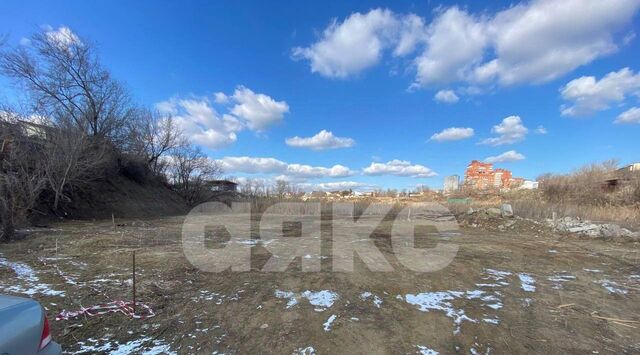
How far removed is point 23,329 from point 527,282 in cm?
723

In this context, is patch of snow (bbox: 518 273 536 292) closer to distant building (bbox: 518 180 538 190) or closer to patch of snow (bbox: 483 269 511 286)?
patch of snow (bbox: 483 269 511 286)

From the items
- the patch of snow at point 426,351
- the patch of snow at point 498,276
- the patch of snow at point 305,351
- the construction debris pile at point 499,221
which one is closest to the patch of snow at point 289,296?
the patch of snow at point 305,351

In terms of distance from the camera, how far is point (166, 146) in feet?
105

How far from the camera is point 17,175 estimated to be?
13133 millimetres

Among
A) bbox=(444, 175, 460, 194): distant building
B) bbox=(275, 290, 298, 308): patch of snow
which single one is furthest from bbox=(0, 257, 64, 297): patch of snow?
bbox=(444, 175, 460, 194): distant building

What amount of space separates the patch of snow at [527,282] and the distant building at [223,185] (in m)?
35.8

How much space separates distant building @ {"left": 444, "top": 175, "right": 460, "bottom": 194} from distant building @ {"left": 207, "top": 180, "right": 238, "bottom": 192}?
28.8 meters

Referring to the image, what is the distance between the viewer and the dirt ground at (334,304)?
11.9 feet

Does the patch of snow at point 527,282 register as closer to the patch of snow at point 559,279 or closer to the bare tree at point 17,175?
the patch of snow at point 559,279

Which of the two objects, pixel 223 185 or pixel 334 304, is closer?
pixel 334 304

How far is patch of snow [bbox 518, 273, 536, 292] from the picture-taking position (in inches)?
228

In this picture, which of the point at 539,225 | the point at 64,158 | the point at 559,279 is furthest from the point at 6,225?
the point at 539,225

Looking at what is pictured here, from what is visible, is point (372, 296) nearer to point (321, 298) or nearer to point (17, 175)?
point (321, 298)

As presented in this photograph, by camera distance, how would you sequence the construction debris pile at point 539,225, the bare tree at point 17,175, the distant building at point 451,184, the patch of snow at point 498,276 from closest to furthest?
the patch of snow at point 498,276 < the bare tree at point 17,175 < the construction debris pile at point 539,225 < the distant building at point 451,184
